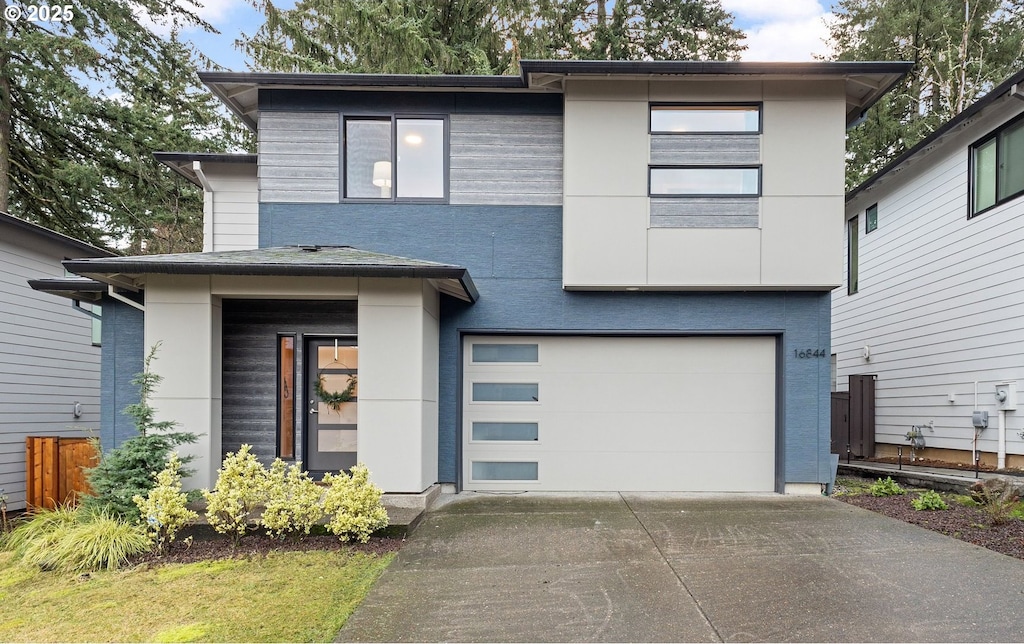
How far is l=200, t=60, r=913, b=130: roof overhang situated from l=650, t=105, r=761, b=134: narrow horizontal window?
376 millimetres

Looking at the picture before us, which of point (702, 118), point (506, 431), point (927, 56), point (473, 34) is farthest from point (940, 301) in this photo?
point (473, 34)

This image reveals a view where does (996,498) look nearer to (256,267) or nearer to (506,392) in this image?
(506,392)

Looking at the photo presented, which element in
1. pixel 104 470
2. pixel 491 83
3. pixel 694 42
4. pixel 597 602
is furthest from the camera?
pixel 694 42

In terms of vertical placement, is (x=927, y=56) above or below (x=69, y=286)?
above

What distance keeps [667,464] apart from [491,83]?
5.25m

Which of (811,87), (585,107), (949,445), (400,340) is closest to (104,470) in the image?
(400,340)

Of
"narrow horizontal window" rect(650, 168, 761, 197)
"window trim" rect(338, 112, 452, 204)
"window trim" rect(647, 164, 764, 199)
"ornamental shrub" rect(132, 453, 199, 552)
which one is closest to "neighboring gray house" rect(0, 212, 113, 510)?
"window trim" rect(338, 112, 452, 204)

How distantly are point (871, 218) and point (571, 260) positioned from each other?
27.4 ft

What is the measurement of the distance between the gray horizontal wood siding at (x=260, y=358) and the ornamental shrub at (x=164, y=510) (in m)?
1.94

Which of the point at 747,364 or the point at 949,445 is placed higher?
the point at 747,364

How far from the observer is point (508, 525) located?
18.9ft

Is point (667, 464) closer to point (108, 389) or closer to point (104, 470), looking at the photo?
point (104, 470)

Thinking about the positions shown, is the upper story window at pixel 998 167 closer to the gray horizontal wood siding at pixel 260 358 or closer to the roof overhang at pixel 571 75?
the roof overhang at pixel 571 75

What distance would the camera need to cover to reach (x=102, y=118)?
1241 cm
